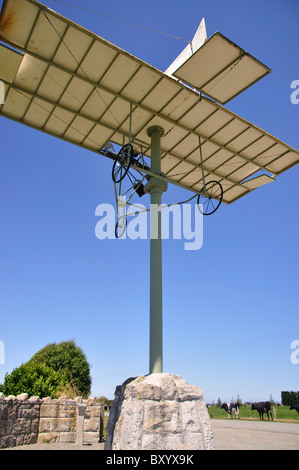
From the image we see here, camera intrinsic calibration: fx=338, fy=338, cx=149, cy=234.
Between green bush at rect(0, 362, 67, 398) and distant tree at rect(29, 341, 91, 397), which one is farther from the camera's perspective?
distant tree at rect(29, 341, 91, 397)

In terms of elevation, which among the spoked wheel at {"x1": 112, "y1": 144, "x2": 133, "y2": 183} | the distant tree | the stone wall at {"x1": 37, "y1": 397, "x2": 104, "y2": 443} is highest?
the spoked wheel at {"x1": 112, "y1": 144, "x2": 133, "y2": 183}

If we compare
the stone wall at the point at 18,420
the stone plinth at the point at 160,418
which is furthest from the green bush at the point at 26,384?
the stone plinth at the point at 160,418

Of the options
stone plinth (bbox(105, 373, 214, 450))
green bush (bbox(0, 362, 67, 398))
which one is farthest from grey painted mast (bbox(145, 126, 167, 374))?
green bush (bbox(0, 362, 67, 398))

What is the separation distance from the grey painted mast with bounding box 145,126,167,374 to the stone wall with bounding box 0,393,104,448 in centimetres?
736

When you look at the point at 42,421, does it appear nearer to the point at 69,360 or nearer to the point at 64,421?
the point at 64,421

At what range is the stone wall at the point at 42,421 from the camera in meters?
13.0

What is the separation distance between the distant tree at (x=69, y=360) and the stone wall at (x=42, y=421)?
66.7 ft

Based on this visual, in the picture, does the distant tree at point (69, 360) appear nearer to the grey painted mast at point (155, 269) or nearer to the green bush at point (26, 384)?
the green bush at point (26, 384)

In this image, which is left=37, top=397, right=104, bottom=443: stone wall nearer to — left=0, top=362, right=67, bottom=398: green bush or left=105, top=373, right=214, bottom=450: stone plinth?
left=0, top=362, right=67, bottom=398: green bush

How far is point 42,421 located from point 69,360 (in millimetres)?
22544

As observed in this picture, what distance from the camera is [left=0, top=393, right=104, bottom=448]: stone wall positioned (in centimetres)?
1296

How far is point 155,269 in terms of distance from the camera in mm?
10242
